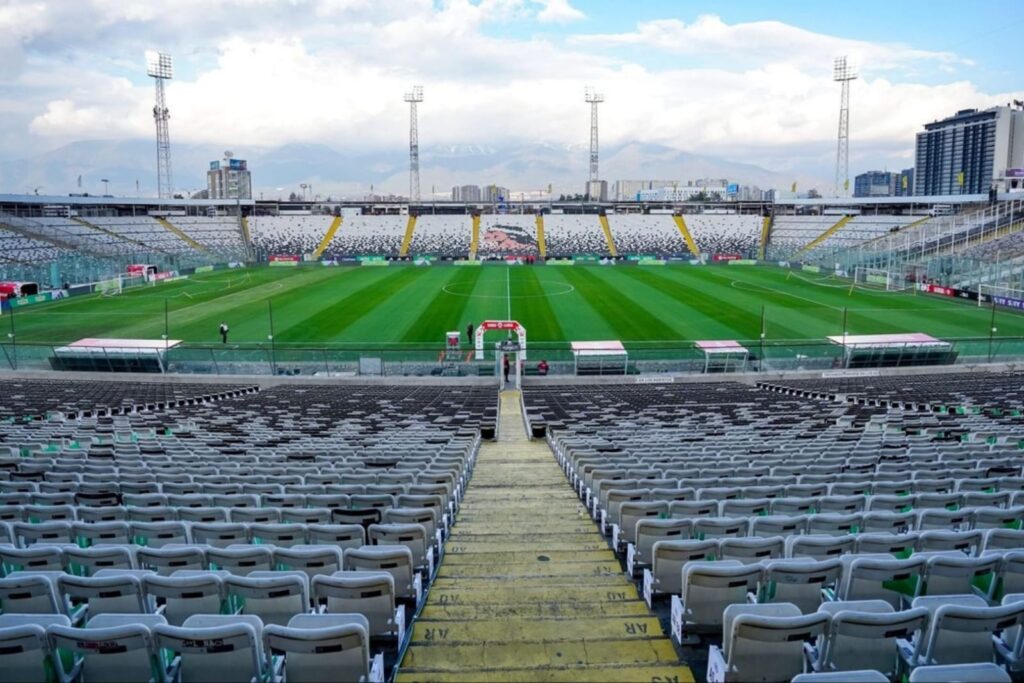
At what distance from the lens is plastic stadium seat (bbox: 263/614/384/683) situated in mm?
4340

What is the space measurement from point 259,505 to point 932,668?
7.01m

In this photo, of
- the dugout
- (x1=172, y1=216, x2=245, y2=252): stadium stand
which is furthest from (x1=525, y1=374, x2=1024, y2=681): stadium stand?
(x1=172, y1=216, x2=245, y2=252): stadium stand

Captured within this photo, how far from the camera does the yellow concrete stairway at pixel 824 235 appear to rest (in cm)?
9212

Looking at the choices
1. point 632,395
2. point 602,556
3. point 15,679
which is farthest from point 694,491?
point 632,395

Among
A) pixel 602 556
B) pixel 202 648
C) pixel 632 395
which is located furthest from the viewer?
pixel 632 395

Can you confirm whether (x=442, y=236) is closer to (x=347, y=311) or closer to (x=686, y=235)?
(x=686, y=235)

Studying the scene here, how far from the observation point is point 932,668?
356 cm

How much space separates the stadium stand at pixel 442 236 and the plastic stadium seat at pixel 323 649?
8857 cm

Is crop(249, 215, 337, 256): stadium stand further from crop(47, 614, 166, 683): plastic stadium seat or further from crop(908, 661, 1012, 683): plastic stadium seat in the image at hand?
crop(908, 661, 1012, 683): plastic stadium seat

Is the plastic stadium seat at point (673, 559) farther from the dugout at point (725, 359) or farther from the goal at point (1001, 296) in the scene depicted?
the goal at point (1001, 296)

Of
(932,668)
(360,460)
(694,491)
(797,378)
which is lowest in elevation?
(797,378)

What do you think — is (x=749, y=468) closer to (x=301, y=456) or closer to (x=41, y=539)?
(x=301, y=456)

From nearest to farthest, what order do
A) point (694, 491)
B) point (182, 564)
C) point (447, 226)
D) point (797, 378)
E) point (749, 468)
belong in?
1. point (182, 564)
2. point (694, 491)
3. point (749, 468)
4. point (797, 378)
5. point (447, 226)

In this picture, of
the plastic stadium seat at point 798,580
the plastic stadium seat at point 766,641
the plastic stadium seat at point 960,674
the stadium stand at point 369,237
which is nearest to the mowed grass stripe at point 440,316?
the stadium stand at point 369,237
